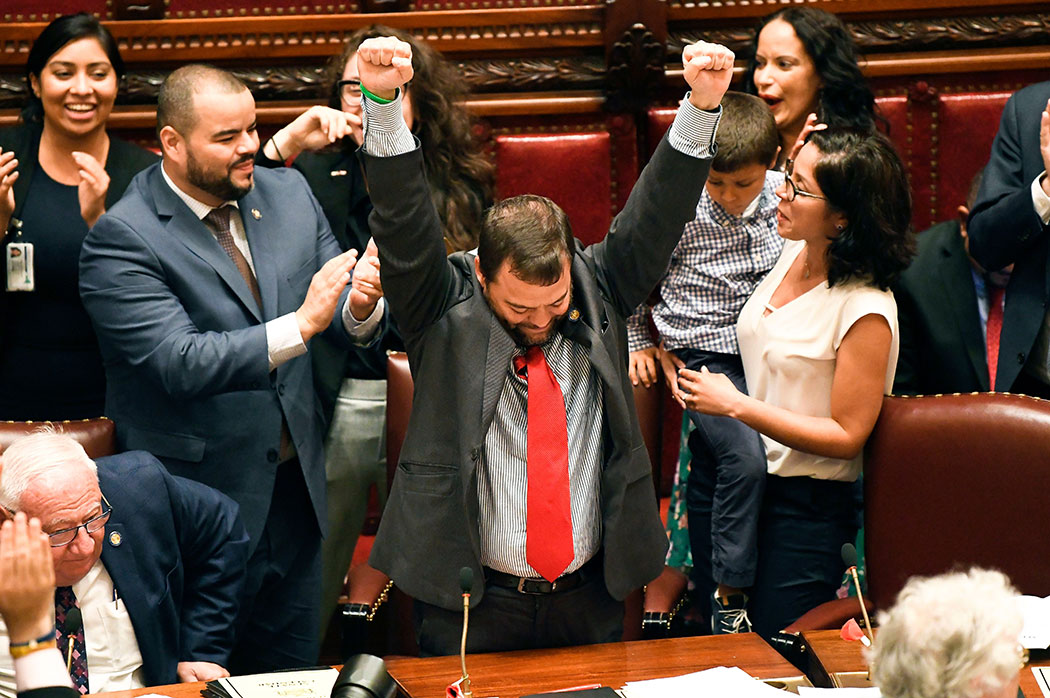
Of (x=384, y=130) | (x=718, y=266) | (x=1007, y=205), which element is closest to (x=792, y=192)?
(x=718, y=266)

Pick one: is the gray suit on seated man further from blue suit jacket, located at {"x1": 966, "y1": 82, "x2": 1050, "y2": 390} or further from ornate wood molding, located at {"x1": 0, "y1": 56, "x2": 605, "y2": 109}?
ornate wood molding, located at {"x1": 0, "y1": 56, "x2": 605, "y2": 109}

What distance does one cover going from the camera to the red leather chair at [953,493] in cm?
221

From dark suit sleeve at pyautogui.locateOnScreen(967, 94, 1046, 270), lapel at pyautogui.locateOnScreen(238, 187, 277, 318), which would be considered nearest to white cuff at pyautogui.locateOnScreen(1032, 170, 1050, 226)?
dark suit sleeve at pyautogui.locateOnScreen(967, 94, 1046, 270)

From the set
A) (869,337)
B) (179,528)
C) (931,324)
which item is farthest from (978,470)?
(179,528)

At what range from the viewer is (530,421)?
6.63 feet

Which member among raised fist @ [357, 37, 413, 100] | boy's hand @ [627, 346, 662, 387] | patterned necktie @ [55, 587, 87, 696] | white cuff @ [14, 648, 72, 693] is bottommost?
patterned necktie @ [55, 587, 87, 696]

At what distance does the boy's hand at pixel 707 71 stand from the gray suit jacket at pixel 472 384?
93mm

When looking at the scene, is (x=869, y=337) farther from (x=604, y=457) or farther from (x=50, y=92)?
(x=50, y=92)

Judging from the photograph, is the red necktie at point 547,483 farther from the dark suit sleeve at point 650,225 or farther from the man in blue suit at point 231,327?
the man in blue suit at point 231,327

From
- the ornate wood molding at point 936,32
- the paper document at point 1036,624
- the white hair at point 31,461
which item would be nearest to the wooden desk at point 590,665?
the paper document at point 1036,624

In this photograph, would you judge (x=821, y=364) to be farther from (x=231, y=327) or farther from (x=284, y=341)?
(x=231, y=327)

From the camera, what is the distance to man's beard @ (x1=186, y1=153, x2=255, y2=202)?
8.26ft

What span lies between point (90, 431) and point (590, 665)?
1.04m

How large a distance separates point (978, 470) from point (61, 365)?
1.94 meters
